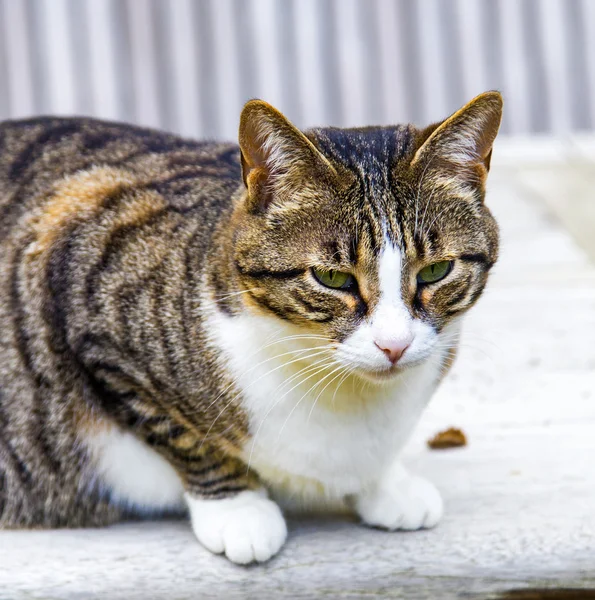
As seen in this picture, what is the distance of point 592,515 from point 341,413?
62 centimetres

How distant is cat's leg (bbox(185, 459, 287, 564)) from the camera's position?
195cm

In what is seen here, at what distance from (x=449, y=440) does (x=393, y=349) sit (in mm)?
993

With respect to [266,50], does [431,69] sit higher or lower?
lower

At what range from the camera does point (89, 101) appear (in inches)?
241

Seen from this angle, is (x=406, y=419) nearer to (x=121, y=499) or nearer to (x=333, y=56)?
(x=121, y=499)

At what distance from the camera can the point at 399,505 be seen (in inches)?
82.6

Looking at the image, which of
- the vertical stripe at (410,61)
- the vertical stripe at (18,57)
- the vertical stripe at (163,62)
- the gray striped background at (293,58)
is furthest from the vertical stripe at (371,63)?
the vertical stripe at (18,57)

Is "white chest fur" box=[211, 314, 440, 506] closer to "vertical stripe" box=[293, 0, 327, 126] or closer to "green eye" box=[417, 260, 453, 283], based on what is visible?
"green eye" box=[417, 260, 453, 283]

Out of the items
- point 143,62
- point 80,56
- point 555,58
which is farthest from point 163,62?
point 555,58

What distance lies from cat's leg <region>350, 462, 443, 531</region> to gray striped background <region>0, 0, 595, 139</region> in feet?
14.0

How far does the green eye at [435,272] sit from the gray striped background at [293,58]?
444 centimetres

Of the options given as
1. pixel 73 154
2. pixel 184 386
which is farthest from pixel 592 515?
pixel 73 154

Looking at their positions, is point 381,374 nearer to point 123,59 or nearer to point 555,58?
point 123,59

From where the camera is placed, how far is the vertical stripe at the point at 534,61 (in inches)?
244
